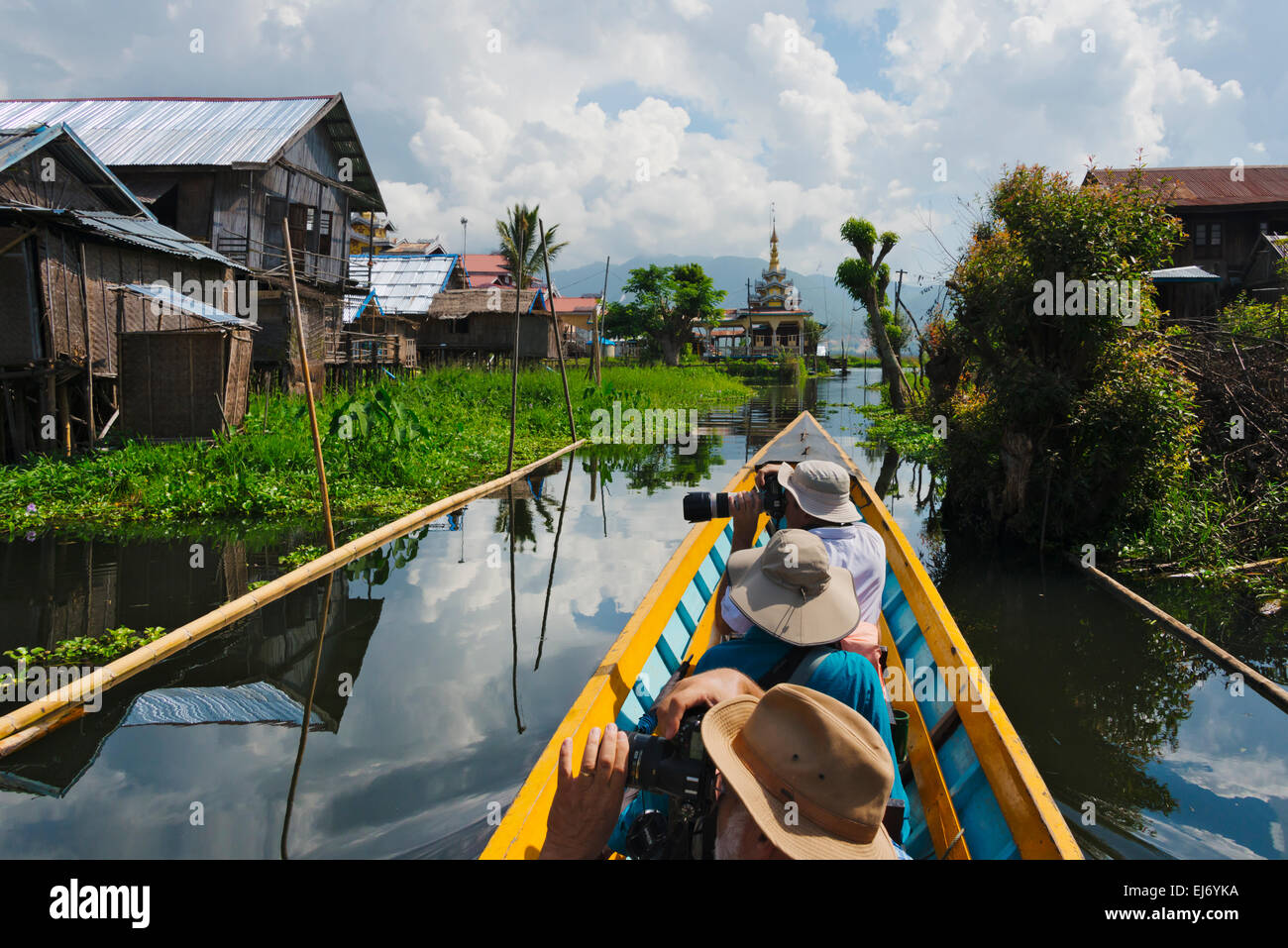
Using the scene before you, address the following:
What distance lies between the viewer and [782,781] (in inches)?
64.6

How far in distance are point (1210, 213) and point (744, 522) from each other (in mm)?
25686

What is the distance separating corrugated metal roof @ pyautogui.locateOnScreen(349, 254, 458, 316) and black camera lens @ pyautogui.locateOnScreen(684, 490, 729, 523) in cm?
2830

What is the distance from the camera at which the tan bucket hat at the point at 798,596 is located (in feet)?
7.67

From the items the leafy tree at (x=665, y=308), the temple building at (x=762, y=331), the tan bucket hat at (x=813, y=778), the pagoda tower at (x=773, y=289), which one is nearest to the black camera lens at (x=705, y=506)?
the tan bucket hat at (x=813, y=778)

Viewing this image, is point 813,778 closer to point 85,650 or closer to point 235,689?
point 235,689

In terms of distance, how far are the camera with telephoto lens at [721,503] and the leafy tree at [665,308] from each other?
43526 millimetres

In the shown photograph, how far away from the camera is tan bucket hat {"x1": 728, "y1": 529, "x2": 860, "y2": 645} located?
2.34 meters

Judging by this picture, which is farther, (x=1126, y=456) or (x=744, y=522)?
(x=1126, y=456)

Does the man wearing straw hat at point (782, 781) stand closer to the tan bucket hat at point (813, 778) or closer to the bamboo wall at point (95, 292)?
the tan bucket hat at point (813, 778)
